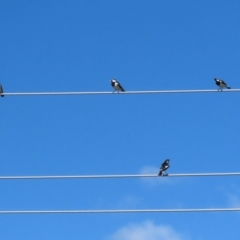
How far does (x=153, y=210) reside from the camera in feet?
61.0

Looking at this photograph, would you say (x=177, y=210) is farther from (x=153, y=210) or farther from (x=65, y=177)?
(x=65, y=177)

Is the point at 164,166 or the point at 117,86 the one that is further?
the point at 117,86

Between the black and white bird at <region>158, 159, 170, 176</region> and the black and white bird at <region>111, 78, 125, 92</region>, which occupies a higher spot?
the black and white bird at <region>111, 78, 125, 92</region>

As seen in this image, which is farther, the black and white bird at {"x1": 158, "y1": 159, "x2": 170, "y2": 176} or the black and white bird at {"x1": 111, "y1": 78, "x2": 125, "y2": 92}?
the black and white bird at {"x1": 111, "y1": 78, "x2": 125, "y2": 92}

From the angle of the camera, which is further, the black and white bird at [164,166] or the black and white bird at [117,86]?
the black and white bird at [117,86]

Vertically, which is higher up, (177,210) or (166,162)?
(166,162)

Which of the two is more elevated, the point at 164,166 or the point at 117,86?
the point at 117,86

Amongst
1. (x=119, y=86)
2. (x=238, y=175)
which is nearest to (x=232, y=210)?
(x=238, y=175)

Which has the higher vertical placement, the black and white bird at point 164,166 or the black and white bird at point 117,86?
the black and white bird at point 117,86

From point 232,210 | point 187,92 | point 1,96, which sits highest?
point 1,96

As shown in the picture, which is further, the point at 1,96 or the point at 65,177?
the point at 1,96

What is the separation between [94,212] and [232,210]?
222 cm

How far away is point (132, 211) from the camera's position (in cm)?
1867

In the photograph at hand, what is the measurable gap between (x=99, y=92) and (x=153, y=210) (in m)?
2.03
